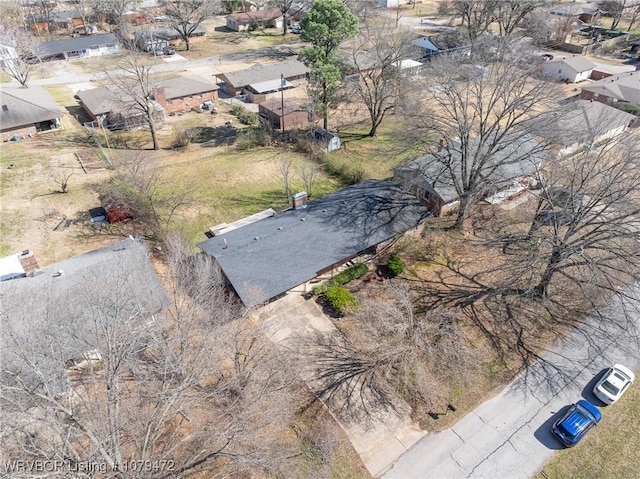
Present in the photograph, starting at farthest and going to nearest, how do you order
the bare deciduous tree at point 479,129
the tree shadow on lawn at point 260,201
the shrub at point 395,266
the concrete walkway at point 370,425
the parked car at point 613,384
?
the tree shadow on lawn at point 260,201
the shrub at point 395,266
the bare deciduous tree at point 479,129
the parked car at point 613,384
the concrete walkway at point 370,425

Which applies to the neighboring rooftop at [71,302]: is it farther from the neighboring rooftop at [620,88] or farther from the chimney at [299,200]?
the neighboring rooftop at [620,88]

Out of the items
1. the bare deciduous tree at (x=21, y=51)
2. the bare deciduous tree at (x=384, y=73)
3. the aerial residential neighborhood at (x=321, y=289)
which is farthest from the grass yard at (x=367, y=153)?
the bare deciduous tree at (x=21, y=51)

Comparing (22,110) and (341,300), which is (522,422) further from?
(22,110)

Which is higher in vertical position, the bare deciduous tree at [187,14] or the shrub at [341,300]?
the bare deciduous tree at [187,14]

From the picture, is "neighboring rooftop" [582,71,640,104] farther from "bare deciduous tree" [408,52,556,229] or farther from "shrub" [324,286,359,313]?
"shrub" [324,286,359,313]

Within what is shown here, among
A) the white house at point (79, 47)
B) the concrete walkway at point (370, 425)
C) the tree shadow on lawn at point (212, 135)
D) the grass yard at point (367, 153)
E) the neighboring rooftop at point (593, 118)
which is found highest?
the white house at point (79, 47)

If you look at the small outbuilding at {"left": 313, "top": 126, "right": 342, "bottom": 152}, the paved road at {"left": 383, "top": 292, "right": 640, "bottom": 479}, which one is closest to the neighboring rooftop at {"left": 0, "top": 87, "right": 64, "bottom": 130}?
the small outbuilding at {"left": 313, "top": 126, "right": 342, "bottom": 152}
